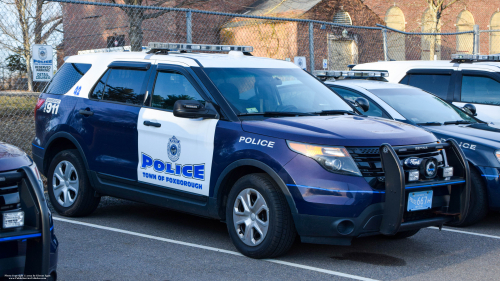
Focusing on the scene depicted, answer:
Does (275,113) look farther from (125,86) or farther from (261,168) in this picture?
(125,86)

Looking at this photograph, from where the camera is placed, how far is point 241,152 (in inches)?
206

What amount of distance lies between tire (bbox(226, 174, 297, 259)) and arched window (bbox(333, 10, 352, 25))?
902 inches

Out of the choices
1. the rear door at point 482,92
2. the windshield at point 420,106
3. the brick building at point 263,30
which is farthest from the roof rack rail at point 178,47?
the brick building at point 263,30

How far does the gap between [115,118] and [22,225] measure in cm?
309

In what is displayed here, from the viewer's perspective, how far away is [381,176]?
4.88 metres

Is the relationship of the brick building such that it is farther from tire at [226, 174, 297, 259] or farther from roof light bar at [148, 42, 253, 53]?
tire at [226, 174, 297, 259]

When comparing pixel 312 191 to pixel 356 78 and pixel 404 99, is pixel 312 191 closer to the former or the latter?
pixel 404 99

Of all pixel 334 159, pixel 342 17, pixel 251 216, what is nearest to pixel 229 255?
pixel 251 216

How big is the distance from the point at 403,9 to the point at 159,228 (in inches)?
1277

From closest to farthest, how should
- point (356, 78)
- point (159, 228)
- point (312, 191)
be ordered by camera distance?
point (312, 191) → point (159, 228) → point (356, 78)

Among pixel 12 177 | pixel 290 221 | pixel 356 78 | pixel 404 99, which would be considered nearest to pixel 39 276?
pixel 12 177

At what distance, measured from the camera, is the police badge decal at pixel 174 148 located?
18.8ft

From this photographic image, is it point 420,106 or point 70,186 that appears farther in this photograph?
point 420,106

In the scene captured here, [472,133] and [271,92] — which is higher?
[271,92]
